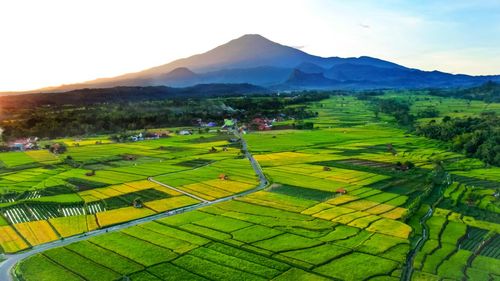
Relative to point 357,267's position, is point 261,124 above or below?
above

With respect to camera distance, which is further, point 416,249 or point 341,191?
point 341,191

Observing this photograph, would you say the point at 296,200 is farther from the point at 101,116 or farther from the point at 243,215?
the point at 101,116

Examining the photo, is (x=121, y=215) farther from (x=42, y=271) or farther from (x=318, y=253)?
(x=318, y=253)

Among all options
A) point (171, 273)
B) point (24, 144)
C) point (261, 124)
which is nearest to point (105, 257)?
point (171, 273)

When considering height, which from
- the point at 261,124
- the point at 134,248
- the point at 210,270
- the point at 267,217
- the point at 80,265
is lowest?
the point at 80,265

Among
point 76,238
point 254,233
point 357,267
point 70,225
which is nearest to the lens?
point 357,267

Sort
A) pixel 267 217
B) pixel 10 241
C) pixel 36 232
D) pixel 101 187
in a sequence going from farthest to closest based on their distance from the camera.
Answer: pixel 101 187, pixel 267 217, pixel 36 232, pixel 10 241

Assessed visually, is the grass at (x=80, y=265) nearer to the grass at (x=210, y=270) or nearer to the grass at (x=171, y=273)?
the grass at (x=171, y=273)

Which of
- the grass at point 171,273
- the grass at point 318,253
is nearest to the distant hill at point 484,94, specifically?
the grass at point 318,253

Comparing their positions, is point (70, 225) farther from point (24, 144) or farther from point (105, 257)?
point (24, 144)
